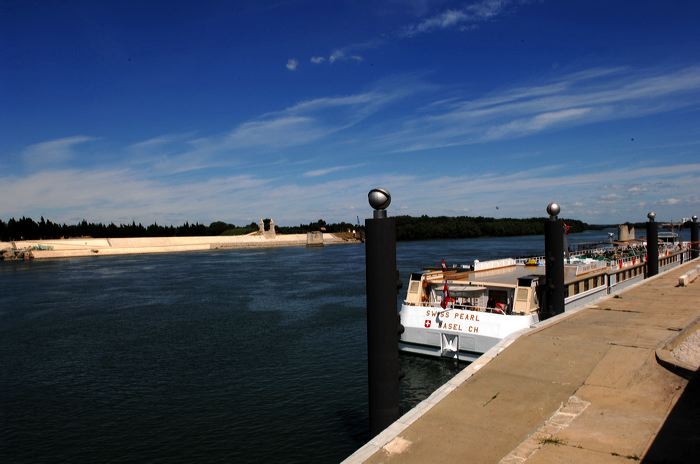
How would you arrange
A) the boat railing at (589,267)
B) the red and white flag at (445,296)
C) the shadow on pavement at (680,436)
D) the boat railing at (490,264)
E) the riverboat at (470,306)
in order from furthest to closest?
the boat railing at (490,264), the boat railing at (589,267), the red and white flag at (445,296), the riverboat at (470,306), the shadow on pavement at (680,436)

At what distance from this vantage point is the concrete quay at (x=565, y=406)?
7738 millimetres

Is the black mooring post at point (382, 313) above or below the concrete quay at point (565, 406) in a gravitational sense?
above

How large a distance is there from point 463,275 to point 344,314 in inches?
545

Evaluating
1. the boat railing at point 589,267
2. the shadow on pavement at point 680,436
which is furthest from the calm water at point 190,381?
the boat railing at point 589,267

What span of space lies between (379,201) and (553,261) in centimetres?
1200

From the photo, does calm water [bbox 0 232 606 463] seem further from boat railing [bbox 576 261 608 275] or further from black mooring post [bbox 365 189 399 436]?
boat railing [bbox 576 261 608 275]

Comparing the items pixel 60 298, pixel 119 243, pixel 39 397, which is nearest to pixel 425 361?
pixel 39 397

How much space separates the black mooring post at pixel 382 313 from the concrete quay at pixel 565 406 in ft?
2.85

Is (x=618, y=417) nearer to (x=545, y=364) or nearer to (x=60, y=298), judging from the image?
(x=545, y=364)

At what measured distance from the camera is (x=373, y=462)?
7.57 m

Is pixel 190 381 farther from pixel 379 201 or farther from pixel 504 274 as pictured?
pixel 504 274

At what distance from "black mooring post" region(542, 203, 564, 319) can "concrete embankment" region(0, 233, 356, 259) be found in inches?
5941

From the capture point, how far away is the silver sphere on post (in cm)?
978

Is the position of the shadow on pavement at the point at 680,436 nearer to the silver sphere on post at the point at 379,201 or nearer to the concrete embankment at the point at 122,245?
the silver sphere on post at the point at 379,201
